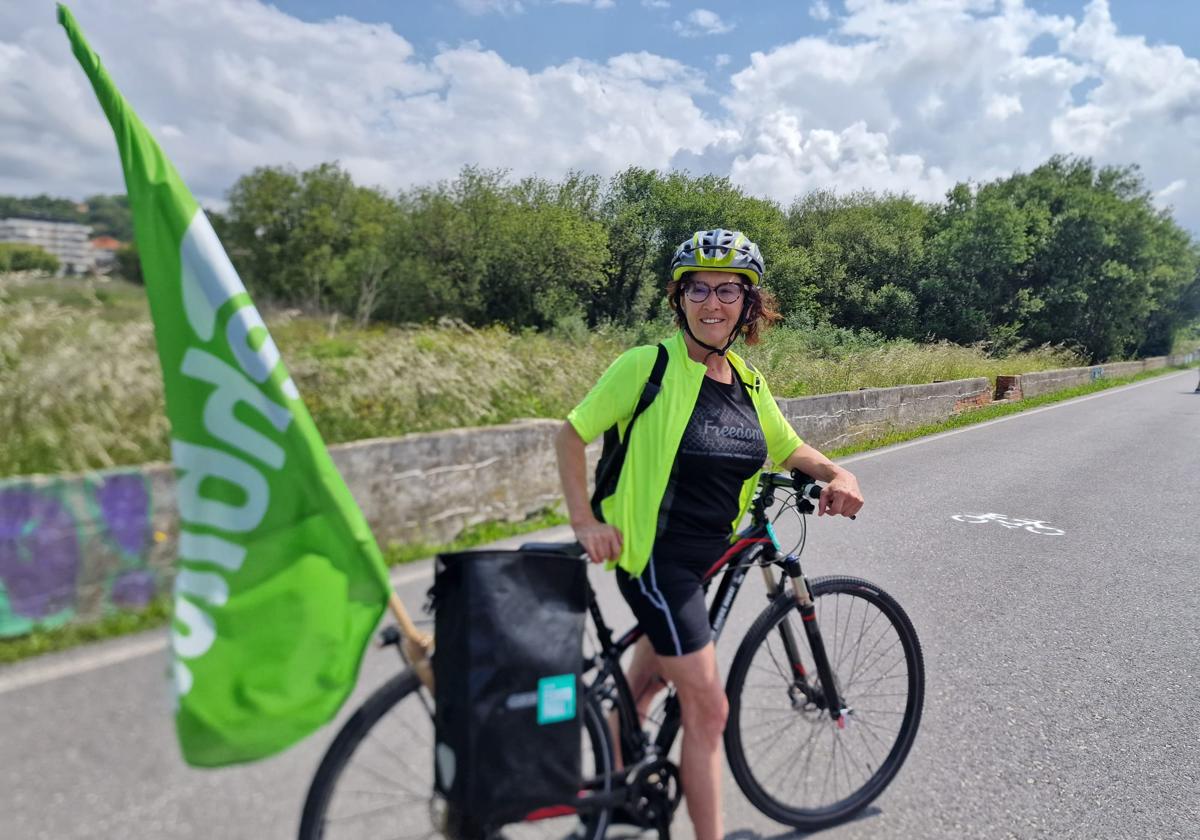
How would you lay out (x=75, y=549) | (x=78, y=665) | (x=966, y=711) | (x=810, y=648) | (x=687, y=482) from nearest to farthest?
(x=687, y=482) → (x=810, y=648) → (x=78, y=665) → (x=966, y=711) → (x=75, y=549)

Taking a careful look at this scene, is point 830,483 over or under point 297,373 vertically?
under

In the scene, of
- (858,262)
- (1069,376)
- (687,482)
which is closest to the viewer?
(687,482)

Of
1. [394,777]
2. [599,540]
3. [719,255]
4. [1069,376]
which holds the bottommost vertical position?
[394,777]

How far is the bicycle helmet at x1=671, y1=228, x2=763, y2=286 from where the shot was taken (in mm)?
2344

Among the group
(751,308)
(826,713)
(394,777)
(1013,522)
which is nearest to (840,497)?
(751,308)

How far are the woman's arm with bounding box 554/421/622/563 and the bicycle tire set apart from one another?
801 millimetres

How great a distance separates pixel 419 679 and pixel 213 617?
512 mm

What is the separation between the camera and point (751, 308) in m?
2.52

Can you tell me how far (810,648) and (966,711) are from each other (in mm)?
1528

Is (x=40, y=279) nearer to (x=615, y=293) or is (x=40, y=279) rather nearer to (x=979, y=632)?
(x=979, y=632)

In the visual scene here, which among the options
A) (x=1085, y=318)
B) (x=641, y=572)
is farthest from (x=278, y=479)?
(x=1085, y=318)

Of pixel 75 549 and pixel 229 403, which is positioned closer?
pixel 229 403

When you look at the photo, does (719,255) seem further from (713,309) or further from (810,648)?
(810,648)

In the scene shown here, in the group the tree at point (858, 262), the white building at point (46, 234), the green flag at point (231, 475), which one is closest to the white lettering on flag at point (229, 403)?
the green flag at point (231, 475)
